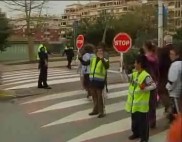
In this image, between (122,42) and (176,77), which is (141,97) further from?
(122,42)

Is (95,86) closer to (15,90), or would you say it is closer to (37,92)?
(37,92)

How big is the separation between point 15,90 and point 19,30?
3310cm

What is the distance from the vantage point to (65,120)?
33.1ft

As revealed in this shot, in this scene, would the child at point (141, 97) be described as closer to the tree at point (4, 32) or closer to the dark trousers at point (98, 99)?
the dark trousers at point (98, 99)

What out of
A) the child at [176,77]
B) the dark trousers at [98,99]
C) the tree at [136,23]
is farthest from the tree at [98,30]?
the child at [176,77]

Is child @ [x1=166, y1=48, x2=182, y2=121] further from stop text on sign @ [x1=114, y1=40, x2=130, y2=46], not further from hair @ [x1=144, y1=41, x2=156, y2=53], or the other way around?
stop text on sign @ [x1=114, y1=40, x2=130, y2=46]

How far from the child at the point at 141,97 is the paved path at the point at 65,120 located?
0.37 m

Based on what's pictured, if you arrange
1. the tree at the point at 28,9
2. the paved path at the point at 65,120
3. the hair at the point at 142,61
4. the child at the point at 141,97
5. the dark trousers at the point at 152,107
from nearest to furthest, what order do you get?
the child at the point at 141,97
the hair at the point at 142,61
the paved path at the point at 65,120
the dark trousers at the point at 152,107
the tree at the point at 28,9

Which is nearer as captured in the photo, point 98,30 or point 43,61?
point 43,61

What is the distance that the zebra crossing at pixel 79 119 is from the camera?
847 cm

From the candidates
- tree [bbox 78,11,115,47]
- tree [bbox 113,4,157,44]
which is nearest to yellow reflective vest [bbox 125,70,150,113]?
tree [bbox 78,11,115,47]

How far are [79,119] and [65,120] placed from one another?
307mm

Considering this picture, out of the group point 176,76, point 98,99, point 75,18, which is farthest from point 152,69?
point 75,18

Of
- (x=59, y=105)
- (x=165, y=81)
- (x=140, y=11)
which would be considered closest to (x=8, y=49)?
(x=140, y=11)
